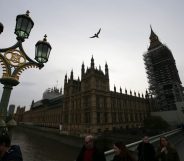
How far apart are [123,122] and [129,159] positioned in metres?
42.3

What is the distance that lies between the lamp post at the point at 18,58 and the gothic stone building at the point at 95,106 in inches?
1246

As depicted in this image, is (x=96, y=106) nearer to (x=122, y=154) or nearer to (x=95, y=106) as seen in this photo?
(x=95, y=106)

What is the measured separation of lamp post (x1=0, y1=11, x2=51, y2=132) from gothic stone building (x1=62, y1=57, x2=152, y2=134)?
31.6m

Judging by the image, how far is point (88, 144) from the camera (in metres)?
4.12

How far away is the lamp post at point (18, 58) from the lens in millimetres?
4242

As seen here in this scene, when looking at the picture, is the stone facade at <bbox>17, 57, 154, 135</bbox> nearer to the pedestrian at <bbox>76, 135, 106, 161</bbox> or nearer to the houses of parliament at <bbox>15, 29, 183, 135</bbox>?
the houses of parliament at <bbox>15, 29, 183, 135</bbox>

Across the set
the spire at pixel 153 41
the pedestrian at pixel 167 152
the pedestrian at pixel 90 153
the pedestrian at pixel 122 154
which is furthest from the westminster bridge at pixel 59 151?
the spire at pixel 153 41

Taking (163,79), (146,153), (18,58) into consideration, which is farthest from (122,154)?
(163,79)

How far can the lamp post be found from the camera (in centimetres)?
424

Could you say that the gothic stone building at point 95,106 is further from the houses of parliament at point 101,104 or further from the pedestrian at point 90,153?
the pedestrian at point 90,153

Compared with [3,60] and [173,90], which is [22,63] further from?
[173,90]

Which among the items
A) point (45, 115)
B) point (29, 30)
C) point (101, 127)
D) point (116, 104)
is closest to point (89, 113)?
point (101, 127)

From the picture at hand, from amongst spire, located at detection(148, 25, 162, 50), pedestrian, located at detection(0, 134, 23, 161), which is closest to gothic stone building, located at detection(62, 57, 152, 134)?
spire, located at detection(148, 25, 162, 50)

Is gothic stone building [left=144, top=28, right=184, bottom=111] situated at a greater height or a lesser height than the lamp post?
greater
